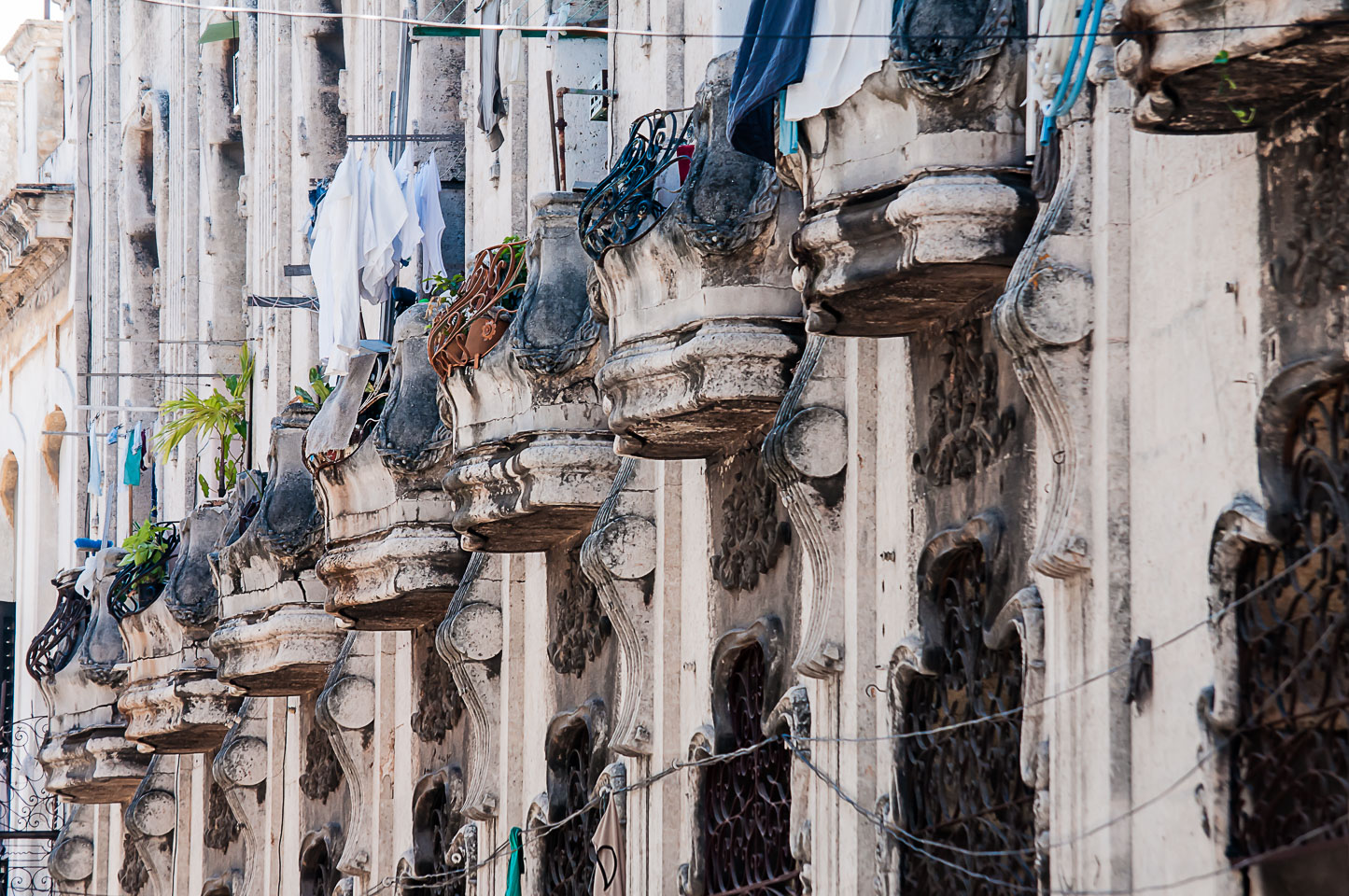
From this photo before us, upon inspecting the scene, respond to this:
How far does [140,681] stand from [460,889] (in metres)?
7.94

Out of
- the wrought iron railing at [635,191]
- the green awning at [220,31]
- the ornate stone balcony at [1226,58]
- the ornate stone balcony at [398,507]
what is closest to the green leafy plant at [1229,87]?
the ornate stone balcony at [1226,58]

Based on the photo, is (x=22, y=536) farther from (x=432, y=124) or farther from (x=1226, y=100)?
(x=1226, y=100)

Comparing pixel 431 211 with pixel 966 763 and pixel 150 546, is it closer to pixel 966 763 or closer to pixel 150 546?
pixel 150 546

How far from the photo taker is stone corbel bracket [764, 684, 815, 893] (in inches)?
521

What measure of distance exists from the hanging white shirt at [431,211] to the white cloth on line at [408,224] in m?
0.07

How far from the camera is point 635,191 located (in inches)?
564

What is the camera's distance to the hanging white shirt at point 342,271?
20359 mm

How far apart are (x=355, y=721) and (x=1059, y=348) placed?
12.4 m

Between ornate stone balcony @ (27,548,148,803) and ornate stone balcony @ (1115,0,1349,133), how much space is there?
20.6 meters

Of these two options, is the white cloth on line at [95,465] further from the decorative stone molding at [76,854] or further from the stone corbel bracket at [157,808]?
the stone corbel bracket at [157,808]

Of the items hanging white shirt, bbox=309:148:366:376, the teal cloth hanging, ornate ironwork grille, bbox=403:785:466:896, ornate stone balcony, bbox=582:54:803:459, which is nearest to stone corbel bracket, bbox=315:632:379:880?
ornate ironwork grille, bbox=403:785:466:896

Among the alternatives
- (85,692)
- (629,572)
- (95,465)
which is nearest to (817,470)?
(629,572)

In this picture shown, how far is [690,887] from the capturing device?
14.8 metres

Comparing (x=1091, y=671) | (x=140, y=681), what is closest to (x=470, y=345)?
(x=1091, y=671)
